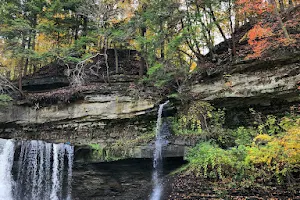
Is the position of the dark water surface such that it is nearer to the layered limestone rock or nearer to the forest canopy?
the layered limestone rock

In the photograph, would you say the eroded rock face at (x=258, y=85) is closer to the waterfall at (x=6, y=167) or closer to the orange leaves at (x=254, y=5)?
the orange leaves at (x=254, y=5)

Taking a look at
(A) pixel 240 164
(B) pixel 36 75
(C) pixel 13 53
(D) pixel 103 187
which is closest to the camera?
(A) pixel 240 164

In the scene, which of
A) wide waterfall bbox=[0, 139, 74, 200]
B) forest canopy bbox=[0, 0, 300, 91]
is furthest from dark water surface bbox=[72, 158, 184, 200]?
forest canopy bbox=[0, 0, 300, 91]

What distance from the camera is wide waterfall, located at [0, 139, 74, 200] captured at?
10602mm

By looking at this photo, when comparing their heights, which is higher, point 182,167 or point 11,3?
point 11,3

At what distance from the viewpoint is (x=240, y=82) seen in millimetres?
10906

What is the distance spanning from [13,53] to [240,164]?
43.1ft

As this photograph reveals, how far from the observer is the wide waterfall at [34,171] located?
1060 cm

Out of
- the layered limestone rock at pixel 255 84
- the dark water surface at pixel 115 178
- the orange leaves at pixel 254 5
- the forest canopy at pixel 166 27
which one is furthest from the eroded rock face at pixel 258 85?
the dark water surface at pixel 115 178

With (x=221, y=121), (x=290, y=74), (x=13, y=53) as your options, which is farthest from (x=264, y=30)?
(x=13, y=53)

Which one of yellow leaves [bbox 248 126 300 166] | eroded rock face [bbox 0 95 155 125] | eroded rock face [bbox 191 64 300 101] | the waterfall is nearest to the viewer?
yellow leaves [bbox 248 126 300 166]

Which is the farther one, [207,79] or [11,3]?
[11,3]

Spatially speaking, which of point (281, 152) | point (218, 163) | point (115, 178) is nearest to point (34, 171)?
point (115, 178)

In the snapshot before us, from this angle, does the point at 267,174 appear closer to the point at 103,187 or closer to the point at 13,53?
the point at 103,187
